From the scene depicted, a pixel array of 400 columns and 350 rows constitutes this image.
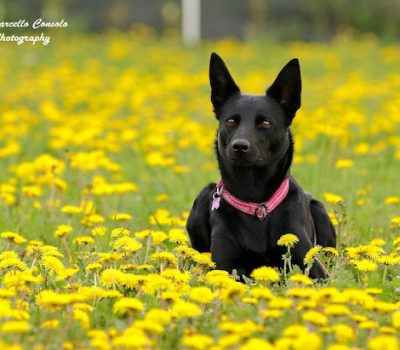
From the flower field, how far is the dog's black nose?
0.50m

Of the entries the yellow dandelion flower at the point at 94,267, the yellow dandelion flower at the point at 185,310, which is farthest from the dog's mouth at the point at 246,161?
the yellow dandelion flower at the point at 185,310

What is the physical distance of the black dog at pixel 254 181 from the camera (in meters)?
4.18

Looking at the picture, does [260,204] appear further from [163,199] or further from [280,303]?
[163,199]

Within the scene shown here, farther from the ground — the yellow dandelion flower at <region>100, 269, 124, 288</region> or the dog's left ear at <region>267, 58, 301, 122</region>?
the dog's left ear at <region>267, 58, 301, 122</region>

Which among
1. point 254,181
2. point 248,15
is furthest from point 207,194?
point 248,15

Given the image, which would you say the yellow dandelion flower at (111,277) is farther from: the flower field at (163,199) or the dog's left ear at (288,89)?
the dog's left ear at (288,89)

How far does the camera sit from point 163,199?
579cm

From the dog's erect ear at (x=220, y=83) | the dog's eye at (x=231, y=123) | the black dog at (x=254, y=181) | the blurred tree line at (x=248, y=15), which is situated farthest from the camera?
the blurred tree line at (x=248, y=15)

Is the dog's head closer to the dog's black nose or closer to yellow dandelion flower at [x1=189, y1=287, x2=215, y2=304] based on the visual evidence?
the dog's black nose

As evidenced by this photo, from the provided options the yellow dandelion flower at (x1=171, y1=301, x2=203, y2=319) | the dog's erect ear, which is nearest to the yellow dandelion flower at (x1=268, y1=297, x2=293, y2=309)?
the yellow dandelion flower at (x1=171, y1=301, x2=203, y2=319)

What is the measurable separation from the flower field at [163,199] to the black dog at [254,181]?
0.53 feet

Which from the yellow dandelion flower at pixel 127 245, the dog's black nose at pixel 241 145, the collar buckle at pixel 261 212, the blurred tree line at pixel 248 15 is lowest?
the yellow dandelion flower at pixel 127 245

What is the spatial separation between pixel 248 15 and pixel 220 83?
16.9 m

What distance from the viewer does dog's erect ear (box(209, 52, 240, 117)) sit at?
14.7 ft
